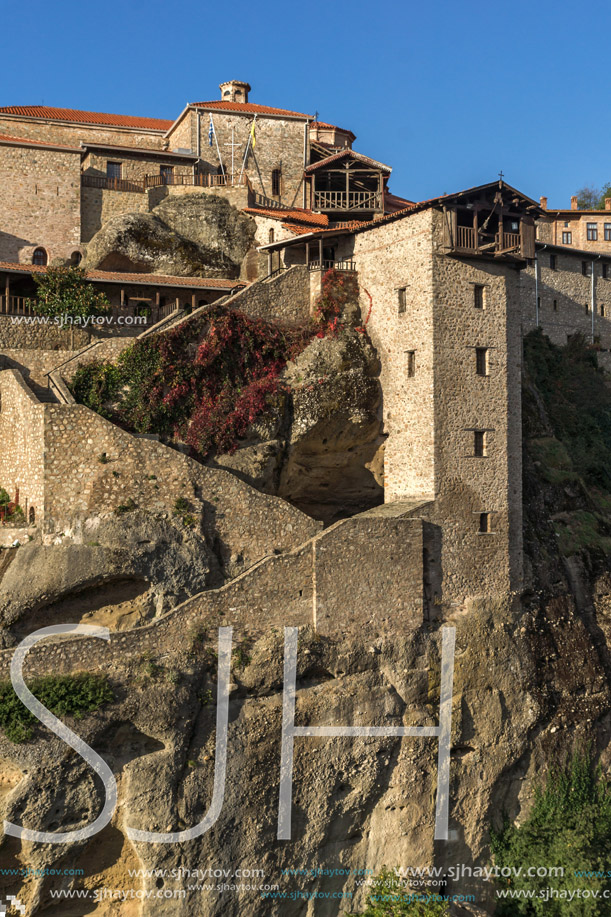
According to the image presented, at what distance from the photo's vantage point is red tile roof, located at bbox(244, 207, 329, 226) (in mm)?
41156

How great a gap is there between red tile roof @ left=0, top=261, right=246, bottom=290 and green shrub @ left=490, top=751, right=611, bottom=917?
21.7 metres

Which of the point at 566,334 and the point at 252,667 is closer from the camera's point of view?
the point at 252,667

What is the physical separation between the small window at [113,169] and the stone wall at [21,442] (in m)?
16.9

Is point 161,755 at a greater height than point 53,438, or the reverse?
point 53,438

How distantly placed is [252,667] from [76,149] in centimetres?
2540

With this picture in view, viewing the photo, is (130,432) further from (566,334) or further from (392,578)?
(566,334)

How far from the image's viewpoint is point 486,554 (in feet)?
110

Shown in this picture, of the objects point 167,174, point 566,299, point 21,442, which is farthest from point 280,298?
point 566,299

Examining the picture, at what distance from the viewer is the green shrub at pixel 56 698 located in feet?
81.4

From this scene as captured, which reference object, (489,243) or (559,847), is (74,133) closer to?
(489,243)

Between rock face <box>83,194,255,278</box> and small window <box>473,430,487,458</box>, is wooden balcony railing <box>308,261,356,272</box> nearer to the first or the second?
rock face <box>83,194,255,278</box>

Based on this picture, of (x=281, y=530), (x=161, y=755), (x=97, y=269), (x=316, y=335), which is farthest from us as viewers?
(x=97, y=269)

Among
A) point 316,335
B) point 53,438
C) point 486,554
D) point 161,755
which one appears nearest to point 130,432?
point 53,438

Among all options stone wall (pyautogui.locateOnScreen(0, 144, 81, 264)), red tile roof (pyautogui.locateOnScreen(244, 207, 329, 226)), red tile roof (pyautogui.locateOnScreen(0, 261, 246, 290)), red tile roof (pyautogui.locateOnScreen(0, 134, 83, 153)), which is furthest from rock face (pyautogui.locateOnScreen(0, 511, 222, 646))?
red tile roof (pyautogui.locateOnScreen(0, 134, 83, 153))
